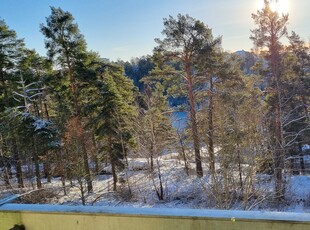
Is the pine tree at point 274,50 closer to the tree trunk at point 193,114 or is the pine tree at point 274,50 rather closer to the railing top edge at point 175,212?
the tree trunk at point 193,114

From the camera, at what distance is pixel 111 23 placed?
46.1 ft

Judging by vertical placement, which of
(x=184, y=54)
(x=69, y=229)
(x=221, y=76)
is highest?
(x=184, y=54)

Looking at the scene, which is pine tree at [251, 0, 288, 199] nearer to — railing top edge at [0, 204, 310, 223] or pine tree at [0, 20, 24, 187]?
railing top edge at [0, 204, 310, 223]

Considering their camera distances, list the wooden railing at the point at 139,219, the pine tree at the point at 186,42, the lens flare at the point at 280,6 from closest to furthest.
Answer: the wooden railing at the point at 139,219
the lens flare at the point at 280,6
the pine tree at the point at 186,42

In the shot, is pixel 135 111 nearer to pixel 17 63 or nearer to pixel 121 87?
pixel 121 87

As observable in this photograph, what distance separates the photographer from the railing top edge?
0.90 meters

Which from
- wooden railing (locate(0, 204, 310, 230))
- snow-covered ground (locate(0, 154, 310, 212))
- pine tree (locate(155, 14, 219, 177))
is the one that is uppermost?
pine tree (locate(155, 14, 219, 177))

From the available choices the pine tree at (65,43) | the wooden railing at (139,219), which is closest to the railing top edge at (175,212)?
the wooden railing at (139,219)

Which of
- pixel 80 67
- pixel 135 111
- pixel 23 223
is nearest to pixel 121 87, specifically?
pixel 135 111

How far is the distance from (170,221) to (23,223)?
0.60 metres

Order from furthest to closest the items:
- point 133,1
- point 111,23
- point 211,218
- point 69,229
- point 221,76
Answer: point 111,23 → point 221,76 → point 133,1 → point 69,229 → point 211,218

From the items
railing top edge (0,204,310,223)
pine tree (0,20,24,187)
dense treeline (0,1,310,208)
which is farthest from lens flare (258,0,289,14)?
railing top edge (0,204,310,223)

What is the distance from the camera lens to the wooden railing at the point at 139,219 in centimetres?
90

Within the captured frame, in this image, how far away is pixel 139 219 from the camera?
1007 mm
